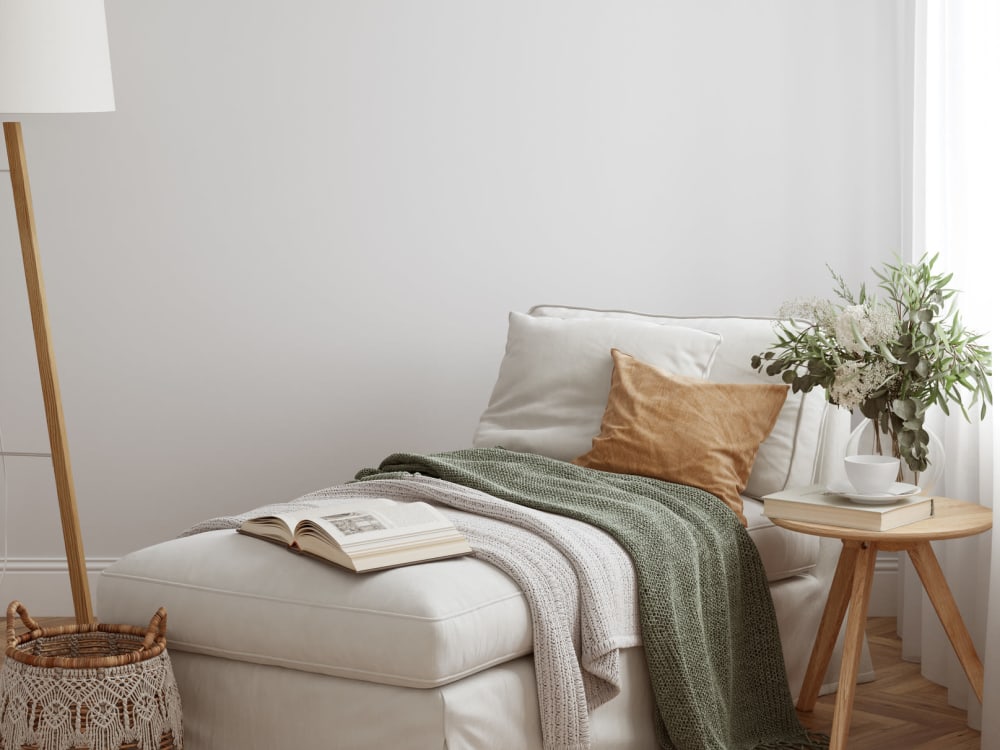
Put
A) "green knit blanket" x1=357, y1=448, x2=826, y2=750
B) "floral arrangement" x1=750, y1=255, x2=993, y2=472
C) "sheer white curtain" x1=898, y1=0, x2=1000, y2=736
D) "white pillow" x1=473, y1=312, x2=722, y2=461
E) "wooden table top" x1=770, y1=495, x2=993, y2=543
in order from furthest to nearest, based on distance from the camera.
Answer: "white pillow" x1=473, y1=312, x2=722, y2=461 < "sheer white curtain" x1=898, y1=0, x2=1000, y2=736 < "floral arrangement" x1=750, y1=255, x2=993, y2=472 < "wooden table top" x1=770, y1=495, x2=993, y2=543 < "green knit blanket" x1=357, y1=448, x2=826, y2=750

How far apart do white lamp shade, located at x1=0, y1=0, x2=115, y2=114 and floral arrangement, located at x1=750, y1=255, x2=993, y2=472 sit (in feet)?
5.93

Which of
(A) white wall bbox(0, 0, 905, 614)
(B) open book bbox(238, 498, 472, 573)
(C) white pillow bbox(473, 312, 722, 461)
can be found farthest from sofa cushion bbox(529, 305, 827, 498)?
(B) open book bbox(238, 498, 472, 573)

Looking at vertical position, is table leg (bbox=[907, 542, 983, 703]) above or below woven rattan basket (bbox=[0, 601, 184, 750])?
below

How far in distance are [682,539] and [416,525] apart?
0.63m

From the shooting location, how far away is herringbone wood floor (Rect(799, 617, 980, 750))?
270 cm

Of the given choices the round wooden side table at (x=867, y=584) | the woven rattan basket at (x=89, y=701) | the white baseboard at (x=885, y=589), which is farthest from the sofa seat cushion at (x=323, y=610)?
the white baseboard at (x=885, y=589)

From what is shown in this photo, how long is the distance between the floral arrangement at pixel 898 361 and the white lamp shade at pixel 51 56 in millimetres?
1809

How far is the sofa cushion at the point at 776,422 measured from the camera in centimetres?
299

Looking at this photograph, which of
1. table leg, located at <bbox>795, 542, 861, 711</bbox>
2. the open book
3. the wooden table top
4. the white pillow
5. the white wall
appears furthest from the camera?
the white wall

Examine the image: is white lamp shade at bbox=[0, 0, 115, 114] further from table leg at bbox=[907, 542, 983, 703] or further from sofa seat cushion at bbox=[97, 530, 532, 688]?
table leg at bbox=[907, 542, 983, 703]

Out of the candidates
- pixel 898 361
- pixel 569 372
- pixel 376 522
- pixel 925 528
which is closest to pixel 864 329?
pixel 898 361

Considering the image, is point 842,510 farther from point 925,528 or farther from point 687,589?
point 687,589

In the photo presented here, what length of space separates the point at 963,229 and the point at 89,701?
2.30m

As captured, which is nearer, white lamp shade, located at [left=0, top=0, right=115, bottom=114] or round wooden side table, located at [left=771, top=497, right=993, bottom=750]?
round wooden side table, located at [left=771, top=497, right=993, bottom=750]
